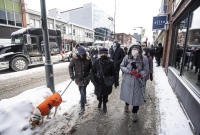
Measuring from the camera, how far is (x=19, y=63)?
8094mm

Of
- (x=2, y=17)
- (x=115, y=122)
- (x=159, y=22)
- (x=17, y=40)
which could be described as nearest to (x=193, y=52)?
(x=115, y=122)

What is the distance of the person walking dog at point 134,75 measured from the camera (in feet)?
8.34

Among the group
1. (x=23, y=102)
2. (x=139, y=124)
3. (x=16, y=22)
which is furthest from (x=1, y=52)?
(x=16, y=22)

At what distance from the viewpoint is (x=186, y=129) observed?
2428 millimetres

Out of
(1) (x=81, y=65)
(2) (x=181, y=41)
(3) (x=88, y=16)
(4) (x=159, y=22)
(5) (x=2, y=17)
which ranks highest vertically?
(3) (x=88, y=16)

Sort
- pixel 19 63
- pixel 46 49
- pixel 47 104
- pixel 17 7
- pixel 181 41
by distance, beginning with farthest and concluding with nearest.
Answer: pixel 17 7 → pixel 19 63 → pixel 181 41 → pixel 46 49 → pixel 47 104

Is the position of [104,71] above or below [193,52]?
below

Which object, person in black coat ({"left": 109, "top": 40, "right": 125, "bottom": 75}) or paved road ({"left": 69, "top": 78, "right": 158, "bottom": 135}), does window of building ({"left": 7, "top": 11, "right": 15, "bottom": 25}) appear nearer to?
person in black coat ({"left": 109, "top": 40, "right": 125, "bottom": 75})

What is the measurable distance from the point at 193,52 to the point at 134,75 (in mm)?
2932

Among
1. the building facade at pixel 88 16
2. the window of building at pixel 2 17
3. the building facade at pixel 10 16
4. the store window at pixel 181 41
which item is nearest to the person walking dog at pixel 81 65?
the store window at pixel 181 41

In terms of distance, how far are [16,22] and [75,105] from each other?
849 inches

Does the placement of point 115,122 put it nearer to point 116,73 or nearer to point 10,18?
point 116,73

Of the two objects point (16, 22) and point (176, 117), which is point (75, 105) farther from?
point (16, 22)

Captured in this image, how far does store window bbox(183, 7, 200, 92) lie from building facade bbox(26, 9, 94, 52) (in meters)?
22.0
